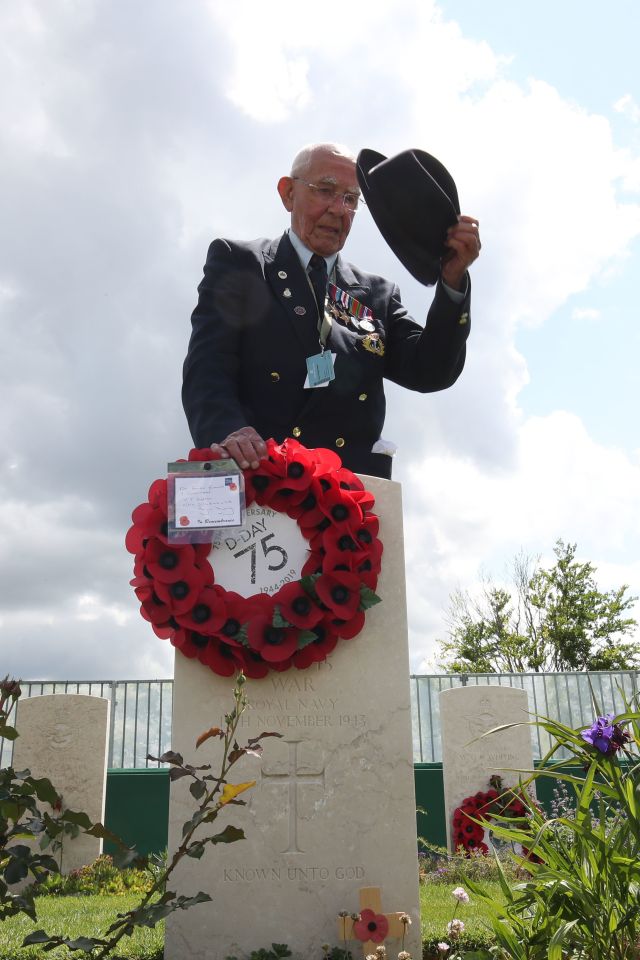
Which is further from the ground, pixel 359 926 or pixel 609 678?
pixel 609 678

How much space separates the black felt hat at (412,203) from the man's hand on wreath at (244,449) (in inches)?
36.6

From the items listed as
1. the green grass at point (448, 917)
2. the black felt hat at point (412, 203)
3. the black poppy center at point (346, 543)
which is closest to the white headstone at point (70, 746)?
the green grass at point (448, 917)

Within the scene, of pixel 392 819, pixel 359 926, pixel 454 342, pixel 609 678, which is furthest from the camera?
pixel 609 678

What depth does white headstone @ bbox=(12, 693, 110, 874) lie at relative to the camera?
843 cm

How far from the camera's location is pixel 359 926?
2.72 meters

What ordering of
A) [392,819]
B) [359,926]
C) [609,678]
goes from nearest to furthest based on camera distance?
[359,926] → [392,819] → [609,678]

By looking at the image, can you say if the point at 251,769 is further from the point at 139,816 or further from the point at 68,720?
the point at 139,816

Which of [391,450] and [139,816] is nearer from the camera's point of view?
[391,450]

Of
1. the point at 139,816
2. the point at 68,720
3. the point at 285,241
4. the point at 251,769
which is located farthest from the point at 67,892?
the point at 285,241

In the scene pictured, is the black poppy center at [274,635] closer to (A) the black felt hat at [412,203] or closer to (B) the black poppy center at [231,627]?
(B) the black poppy center at [231,627]

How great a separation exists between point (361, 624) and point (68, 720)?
6.38 meters

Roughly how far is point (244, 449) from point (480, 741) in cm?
652

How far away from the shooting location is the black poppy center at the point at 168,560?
10.2 feet

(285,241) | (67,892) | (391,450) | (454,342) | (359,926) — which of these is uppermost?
(285,241)
